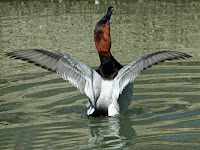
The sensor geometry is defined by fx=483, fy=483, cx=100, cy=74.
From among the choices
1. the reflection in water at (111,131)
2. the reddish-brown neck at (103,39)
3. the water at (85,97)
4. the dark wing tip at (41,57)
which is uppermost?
the reddish-brown neck at (103,39)

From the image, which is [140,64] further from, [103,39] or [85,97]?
[85,97]

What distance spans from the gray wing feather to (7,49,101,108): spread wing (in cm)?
40

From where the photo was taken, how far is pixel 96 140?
21.8 feet

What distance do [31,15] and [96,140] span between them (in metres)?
10.7

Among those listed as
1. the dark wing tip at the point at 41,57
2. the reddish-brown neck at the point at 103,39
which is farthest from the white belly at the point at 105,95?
the dark wing tip at the point at 41,57

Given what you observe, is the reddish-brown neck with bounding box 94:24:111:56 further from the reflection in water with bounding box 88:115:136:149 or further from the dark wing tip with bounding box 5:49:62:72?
the reflection in water with bounding box 88:115:136:149

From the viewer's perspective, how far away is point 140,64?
6.95m

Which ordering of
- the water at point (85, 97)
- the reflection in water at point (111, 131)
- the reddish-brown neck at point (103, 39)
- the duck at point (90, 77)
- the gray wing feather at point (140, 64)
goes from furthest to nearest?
1. the reddish-brown neck at point (103, 39)
2. the duck at point (90, 77)
3. the gray wing feather at point (140, 64)
4. the water at point (85, 97)
5. the reflection in water at point (111, 131)

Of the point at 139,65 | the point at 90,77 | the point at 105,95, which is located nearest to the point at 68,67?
the point at 90,77

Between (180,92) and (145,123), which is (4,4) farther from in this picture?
(145,123)

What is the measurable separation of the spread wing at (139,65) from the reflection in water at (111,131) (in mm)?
500

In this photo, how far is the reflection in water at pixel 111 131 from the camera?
254 inches

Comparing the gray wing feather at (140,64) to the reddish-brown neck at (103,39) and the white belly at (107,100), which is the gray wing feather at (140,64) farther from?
the reddish-brown neck at (103,39)

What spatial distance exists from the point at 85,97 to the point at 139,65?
223 cm
